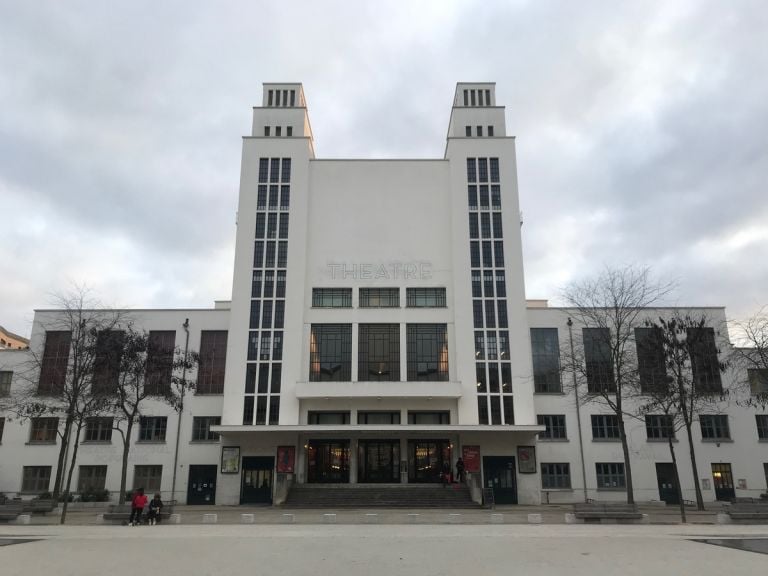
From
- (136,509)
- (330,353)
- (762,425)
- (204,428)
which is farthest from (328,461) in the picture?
(762,425)

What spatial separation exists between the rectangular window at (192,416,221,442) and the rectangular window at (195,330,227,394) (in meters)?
1.77

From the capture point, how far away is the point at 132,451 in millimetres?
37594

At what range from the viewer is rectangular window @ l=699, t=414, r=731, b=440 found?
3772 cm

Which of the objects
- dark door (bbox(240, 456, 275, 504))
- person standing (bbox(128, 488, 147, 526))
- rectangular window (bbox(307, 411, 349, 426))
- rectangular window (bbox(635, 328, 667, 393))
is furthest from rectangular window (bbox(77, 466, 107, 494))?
rectangular window (bbox(635, 328, 667, 393))

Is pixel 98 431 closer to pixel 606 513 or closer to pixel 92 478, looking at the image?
pixel 92 478

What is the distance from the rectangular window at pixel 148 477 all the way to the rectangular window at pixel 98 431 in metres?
2.93

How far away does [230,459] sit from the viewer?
36.4m

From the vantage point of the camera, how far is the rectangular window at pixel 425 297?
3909 centimetres

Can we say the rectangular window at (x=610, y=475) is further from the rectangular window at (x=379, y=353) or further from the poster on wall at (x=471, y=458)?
the rectangular window at (x=379, y=353)

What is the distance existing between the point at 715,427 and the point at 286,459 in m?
27.9

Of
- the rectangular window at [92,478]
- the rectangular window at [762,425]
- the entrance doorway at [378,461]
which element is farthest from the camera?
the rectangular window at [762,425]

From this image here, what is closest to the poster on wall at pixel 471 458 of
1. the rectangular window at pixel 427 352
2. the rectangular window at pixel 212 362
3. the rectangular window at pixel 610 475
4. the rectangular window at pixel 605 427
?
the rectangular window at pixel 427 352

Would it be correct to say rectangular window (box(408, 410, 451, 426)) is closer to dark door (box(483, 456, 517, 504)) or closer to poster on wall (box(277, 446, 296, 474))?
dark door (box(483, 456, 517, 504))
